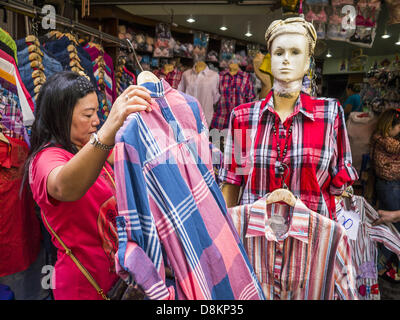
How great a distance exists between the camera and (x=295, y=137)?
1.20 meters

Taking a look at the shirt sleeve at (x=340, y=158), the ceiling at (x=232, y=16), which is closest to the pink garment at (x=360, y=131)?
the ceiling at (x=232, y=16)

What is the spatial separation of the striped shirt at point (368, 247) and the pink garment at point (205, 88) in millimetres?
2104

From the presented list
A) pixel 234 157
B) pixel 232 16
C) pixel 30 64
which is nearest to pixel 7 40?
pixel 30 64

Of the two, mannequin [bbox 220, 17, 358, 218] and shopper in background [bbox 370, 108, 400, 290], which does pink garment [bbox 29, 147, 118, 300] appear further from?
shopper in background [bbox 370, 108, 400, 290]

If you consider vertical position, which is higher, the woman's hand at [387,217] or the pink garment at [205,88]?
the pink garment at [205,88]

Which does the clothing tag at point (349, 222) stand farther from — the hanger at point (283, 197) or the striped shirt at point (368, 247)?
the hanger at point (283, 197)

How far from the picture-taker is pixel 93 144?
2.46 feet

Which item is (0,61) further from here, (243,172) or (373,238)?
(373,238)

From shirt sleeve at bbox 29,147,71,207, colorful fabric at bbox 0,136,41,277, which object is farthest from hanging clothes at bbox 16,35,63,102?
shirt sleeve at bbox 29,147,71,207

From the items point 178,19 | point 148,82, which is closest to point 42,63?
point 148,82

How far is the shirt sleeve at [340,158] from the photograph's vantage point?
1.19 meters

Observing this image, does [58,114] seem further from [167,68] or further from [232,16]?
[232,16]

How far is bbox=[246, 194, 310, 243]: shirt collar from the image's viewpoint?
40.6 inches

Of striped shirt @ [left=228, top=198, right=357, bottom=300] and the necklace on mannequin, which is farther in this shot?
the necklace on mannequin
